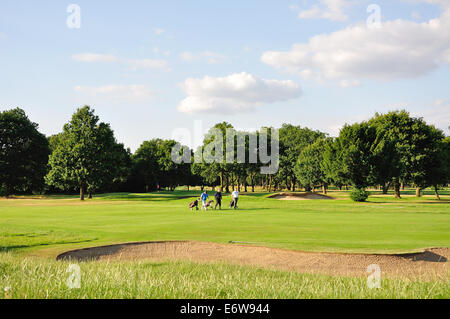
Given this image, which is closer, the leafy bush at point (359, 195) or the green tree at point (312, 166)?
the leafy bush at point (359, 195)

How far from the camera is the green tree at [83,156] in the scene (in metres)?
62.8

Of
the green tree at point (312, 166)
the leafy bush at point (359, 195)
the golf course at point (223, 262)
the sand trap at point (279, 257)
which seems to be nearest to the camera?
the golf course at point (223, 262)

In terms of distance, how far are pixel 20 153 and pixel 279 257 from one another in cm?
7785

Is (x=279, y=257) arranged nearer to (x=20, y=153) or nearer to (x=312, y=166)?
(x=20, y=153)

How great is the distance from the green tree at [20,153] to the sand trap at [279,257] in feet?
229

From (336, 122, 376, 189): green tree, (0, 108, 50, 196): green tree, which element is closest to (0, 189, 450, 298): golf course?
(336, 122, 376, 189): green tree

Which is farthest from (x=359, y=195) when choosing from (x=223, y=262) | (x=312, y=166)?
(x=223, y=262)

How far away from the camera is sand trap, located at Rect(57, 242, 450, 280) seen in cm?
1241

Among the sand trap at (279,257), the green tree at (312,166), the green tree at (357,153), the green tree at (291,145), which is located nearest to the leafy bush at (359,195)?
the green tree at (357,153)

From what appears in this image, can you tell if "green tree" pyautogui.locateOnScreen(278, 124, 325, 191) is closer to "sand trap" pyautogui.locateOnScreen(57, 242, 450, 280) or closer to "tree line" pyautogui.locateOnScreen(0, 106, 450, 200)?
"tree line" pyautogui.locateOnScreen(0, 106, 450, 200)

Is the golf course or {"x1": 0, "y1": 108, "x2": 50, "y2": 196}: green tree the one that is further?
{"x1": 0, "y1": 108, "x2": 50, "y2": 196}: green tree

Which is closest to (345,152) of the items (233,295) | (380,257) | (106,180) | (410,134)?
(410,134)

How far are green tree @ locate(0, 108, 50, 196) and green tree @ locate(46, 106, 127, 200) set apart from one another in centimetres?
1600

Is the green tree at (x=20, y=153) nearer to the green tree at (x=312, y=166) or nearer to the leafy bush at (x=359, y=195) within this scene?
the green tree at (x=312, y=166)
